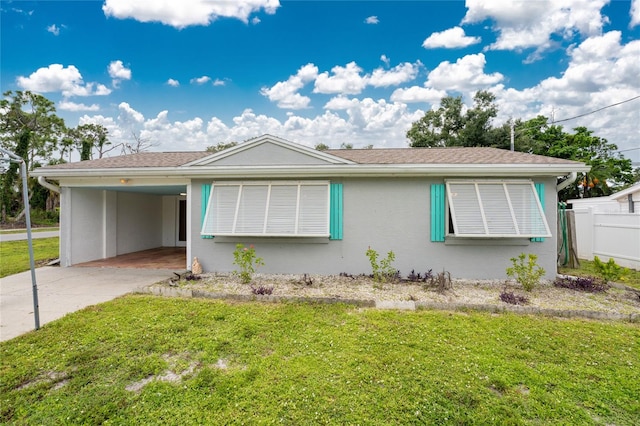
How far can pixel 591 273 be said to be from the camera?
7.79m

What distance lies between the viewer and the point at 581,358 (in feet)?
11.6

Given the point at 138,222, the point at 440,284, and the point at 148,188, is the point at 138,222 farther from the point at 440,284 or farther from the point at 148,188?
the point at 440,284

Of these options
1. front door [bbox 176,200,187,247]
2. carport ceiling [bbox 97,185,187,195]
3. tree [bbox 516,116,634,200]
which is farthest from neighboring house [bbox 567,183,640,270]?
front door [bbox 176,200,187,247]

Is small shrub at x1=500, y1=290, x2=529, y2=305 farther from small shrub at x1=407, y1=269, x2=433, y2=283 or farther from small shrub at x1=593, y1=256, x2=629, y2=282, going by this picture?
small shrub at x1=593, y1=256, x2=629, y2=282

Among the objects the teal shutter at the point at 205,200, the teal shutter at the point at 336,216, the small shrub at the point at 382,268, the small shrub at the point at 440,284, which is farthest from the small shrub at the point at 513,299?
the teal shutter at the point at 205,200

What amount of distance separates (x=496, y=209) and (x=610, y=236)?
19.5 ft

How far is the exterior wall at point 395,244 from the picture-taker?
684 centimetres

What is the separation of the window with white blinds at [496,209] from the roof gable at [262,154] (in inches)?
145

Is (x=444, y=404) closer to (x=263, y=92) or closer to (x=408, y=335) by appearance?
(x=408, y=335)

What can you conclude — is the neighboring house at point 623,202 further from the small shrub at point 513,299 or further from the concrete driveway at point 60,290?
the concrete driveway at point 60,290

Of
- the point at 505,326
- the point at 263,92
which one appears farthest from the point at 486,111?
the point at 505,326

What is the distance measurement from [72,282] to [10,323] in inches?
97.8

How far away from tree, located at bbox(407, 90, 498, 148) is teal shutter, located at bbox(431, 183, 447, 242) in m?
19.7

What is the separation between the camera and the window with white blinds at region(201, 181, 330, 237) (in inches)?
271
